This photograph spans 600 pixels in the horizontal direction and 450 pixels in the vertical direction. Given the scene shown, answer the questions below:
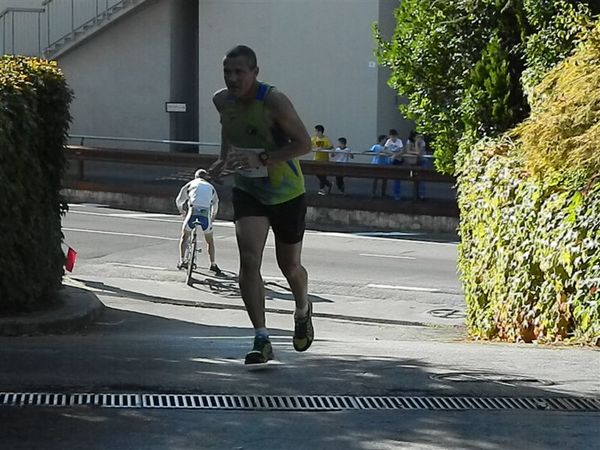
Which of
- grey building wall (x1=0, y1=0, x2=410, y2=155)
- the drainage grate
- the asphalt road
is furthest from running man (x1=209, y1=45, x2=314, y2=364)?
grey building wall (x1=0, y1=0, x2=410, y2=155)

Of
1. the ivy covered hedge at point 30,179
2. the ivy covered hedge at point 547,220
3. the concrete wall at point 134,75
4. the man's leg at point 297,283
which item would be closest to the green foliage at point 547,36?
the ivy covered hedge at point 547,220

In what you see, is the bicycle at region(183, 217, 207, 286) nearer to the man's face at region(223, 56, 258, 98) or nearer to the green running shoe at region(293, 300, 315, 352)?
the green running shoe at region(293, 300, 315, 352)

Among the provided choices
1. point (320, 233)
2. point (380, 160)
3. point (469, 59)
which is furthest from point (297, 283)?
point (380, 160)

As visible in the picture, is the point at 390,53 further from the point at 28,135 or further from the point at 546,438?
the point at 546,438

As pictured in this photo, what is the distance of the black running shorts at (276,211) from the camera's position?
7457 millimetres

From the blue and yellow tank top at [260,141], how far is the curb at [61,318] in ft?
14.9

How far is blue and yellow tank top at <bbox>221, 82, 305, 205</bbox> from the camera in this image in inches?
289

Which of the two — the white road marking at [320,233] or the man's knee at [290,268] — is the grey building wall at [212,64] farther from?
the man's knee at [290,268]

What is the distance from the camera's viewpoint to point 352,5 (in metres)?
32.6

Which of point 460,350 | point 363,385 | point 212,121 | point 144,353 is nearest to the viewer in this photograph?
point 363,385

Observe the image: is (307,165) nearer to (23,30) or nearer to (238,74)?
(23,30)

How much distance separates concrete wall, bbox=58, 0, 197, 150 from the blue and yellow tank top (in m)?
28.4

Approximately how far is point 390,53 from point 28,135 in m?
6.97

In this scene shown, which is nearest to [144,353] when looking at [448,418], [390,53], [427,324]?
[448,418]
